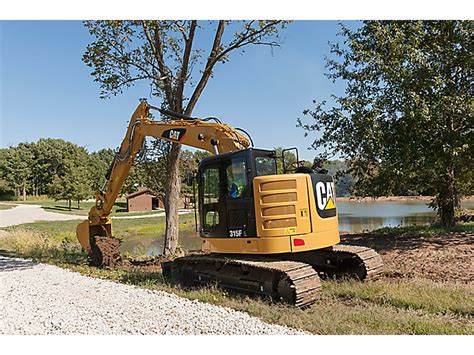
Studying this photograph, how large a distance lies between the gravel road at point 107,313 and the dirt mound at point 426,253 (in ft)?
12.9

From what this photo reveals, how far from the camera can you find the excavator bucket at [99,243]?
1011cm

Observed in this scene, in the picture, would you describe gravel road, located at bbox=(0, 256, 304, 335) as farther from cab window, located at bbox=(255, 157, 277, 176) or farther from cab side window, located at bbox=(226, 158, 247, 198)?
cab window, located at bbox=(255, 157, 277, 176)

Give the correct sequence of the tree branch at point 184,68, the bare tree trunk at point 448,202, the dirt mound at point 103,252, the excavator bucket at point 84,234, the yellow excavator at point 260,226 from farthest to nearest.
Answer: the bare tree trunk at point 448,202, the tree branch at point 184,68, the excavator bucket at point 84,234, the dirt mound at point 103,252, the yellow excavator at point 260,226

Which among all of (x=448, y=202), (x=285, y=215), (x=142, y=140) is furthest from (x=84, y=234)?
(x=448, y=202)

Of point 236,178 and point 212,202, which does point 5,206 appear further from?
point 236,178

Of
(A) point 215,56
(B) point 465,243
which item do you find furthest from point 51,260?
(B) point 465,243

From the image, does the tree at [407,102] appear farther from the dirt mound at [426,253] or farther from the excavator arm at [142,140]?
the excavator arm at [142,140]

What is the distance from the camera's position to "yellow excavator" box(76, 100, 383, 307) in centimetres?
641

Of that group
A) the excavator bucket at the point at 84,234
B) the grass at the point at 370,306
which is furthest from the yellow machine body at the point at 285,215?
the excavator bucket at the point at 84,234

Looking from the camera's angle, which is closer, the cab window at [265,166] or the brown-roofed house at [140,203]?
the cab window at [265,166]

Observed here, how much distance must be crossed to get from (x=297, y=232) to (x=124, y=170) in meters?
4.84

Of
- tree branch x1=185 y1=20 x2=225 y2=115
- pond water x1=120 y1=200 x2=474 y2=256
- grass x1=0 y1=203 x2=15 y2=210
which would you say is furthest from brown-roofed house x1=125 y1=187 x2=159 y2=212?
tree branch x1=185 y1=20 x2=225 y2=115

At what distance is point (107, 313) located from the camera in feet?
19.3

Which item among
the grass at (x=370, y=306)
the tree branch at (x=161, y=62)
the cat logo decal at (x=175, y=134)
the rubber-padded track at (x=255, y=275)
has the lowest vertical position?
the grass at (x=370, y=306)
